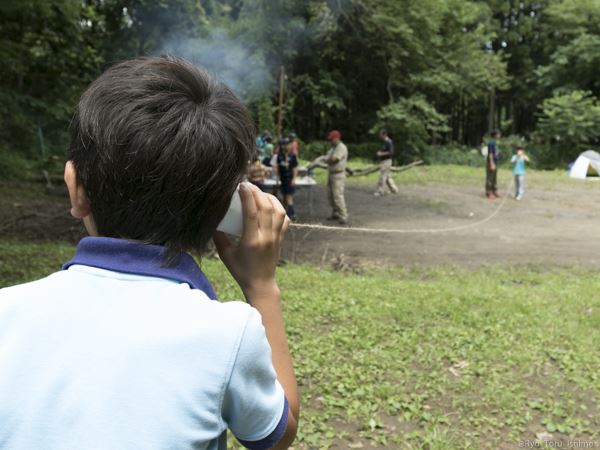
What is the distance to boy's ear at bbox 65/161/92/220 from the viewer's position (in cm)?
87

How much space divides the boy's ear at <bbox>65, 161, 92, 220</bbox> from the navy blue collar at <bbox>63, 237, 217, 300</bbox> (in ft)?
0.21

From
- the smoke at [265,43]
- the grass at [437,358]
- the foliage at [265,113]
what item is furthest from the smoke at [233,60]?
the grass at [437,358]

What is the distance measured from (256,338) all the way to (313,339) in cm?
338

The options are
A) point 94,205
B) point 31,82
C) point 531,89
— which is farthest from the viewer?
point 531,89

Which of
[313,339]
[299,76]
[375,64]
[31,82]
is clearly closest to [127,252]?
[313,339]

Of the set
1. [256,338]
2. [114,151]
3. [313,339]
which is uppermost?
[114,151]

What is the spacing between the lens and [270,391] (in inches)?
32.4

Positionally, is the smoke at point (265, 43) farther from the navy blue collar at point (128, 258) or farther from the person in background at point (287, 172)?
the navy blue collar at point (128, 258)

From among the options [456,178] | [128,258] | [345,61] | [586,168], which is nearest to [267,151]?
[456,178]

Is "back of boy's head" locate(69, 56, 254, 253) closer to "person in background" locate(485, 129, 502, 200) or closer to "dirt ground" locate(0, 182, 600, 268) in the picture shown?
"dirt ground" locate(0, 182, 600, 268)

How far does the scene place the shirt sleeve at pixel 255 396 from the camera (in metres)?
0.77

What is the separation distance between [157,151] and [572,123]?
26.4 metres

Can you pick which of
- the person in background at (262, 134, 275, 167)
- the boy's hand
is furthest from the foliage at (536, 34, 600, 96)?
the boy's hand

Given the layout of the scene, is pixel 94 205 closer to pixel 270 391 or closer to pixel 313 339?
pixel 270 391
